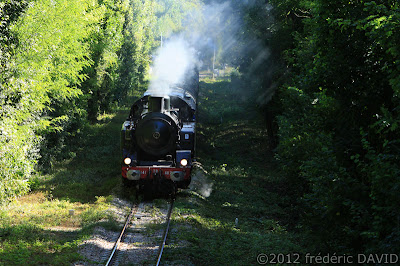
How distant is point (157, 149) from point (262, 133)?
17975mm

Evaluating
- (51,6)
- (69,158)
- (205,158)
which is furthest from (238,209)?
(69,158)

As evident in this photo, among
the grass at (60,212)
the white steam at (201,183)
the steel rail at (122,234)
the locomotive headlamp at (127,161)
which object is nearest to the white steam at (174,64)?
the grass at (60,212)

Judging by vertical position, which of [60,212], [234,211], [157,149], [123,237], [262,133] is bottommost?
[123,237]

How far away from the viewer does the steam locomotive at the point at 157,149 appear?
14.8 m

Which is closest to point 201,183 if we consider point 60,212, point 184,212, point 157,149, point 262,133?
point 157,149

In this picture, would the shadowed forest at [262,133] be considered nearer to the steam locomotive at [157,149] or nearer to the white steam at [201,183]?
the white steam at [201,183]

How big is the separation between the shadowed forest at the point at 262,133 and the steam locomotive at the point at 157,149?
122 cm

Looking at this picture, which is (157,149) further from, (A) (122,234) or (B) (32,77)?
(B) (32,77)

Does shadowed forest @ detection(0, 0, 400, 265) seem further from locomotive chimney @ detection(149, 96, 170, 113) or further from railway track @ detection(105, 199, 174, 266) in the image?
locomotive chimney @ detection(149, 96, 170, 113)

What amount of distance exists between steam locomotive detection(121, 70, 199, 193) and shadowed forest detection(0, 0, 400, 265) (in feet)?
4.01

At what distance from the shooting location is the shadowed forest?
764 cm

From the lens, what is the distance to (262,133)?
31875 millimetres

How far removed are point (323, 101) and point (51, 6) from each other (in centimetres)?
1095

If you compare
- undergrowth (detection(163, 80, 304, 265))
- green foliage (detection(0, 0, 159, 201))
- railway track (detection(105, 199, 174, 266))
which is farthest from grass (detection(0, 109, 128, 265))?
undergrowth (detection(163, 80, 304, 265))
